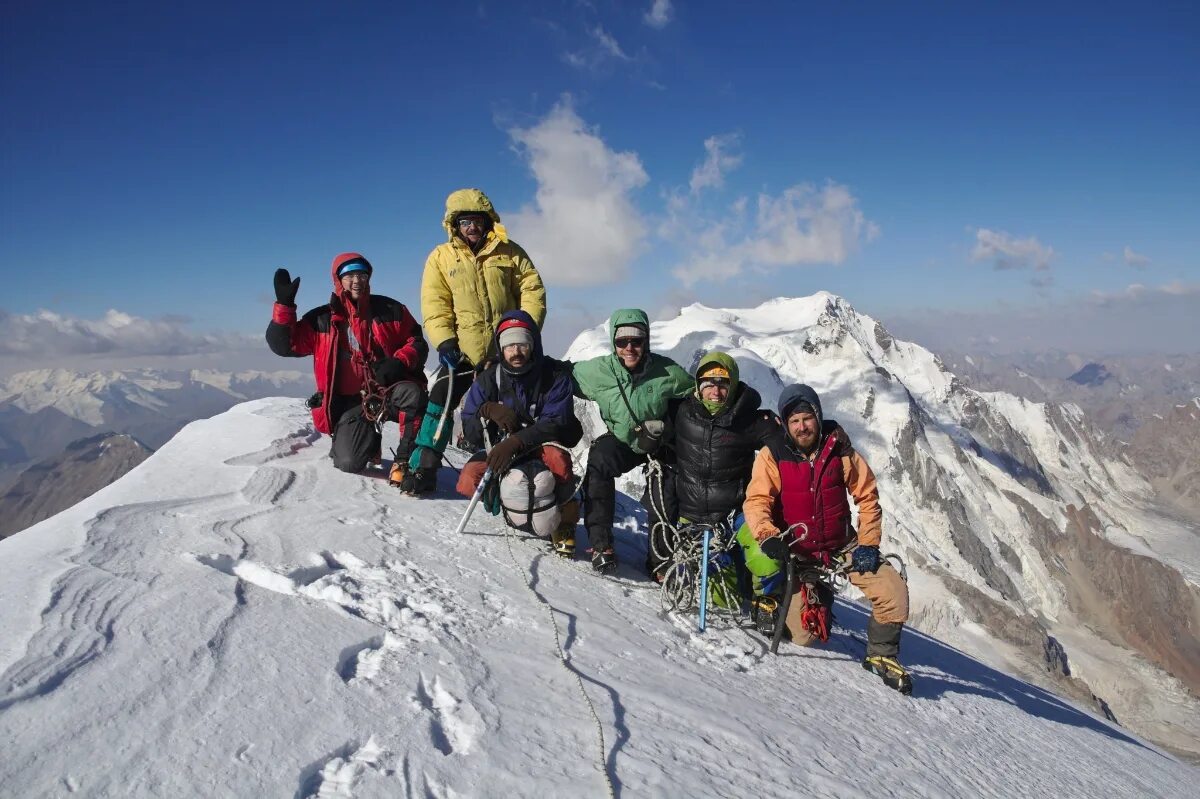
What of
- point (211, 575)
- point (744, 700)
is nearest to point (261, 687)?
point (211, 575)

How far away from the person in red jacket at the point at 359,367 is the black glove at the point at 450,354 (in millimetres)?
679

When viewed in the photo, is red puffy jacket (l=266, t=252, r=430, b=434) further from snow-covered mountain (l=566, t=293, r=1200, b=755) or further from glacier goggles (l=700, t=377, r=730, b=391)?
snow-covered mountain (l=566, t=293, r=1200, b=755)

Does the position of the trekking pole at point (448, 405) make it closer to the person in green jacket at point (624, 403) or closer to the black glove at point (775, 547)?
the person in green jacket at point (624, 403)

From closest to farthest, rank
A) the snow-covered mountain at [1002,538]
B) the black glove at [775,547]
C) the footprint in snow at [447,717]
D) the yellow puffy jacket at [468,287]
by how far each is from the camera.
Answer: the footprint in snow at [447,717] → the black glove at [775,547] → the yellow puffy jacket at [468,287] → the snow-covered mountain at [1002,538]

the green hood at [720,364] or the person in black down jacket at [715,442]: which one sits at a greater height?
the green hood at [720,364]

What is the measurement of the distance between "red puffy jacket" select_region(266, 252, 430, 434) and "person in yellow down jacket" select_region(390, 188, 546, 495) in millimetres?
607

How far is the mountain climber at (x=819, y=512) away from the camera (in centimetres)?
488

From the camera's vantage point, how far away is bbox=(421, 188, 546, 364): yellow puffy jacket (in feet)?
22.6

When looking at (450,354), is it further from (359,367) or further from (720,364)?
(720,364)

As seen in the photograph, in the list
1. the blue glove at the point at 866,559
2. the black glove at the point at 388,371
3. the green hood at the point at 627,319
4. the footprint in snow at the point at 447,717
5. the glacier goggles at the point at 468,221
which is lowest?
the footprint in snow at the point at 447,717

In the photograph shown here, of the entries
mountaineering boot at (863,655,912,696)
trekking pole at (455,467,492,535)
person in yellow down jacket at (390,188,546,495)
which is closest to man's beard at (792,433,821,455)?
mountaineering boot at (863,655,912,696)

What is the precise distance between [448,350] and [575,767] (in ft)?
15.8

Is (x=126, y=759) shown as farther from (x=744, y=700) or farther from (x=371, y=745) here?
(x=744, y=700)

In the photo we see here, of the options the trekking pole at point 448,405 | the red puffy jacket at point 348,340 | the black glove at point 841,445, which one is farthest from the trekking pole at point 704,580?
the red puffy jacket at point 348,340
